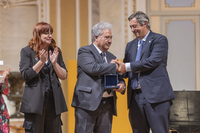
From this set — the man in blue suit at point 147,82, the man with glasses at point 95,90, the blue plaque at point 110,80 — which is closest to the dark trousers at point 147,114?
the man in blue suit at point 147,82

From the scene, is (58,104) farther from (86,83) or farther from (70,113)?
(70,113)

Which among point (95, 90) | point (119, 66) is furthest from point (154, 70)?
point (95, 90)

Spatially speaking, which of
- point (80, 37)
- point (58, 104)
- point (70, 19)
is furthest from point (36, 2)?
point (58, 104)

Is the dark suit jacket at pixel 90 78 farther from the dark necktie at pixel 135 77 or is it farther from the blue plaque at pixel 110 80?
the dark necktie at pixel 135 77

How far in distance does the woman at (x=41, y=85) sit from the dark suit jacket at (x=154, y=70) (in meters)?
0.82

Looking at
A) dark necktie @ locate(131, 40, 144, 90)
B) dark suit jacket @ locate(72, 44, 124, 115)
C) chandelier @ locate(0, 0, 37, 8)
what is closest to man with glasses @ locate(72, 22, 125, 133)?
dark suit jacket @ locate(72, 44, 124, 115)

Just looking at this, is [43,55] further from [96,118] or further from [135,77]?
[135,77]

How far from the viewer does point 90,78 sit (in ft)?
7.89

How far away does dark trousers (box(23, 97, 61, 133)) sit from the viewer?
7.68 feet

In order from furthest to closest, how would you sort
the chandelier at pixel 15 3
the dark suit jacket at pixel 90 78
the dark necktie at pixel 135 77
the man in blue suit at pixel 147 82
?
the chandelier at pixel 15 3, the dark necktie at pixel 135 77, the man in blue suit at pixel 147 82, the dark suit jacket at pixel 90 78

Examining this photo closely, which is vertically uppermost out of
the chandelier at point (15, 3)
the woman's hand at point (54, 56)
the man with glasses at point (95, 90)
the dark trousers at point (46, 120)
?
the chandelier at point (15, 3)

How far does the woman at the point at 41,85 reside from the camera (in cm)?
234

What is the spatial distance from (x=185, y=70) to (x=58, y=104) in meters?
3.13

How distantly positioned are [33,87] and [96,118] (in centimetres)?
70
